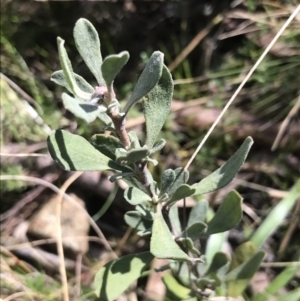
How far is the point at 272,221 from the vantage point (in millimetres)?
1130

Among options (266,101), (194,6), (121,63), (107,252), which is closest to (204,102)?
(266,101)

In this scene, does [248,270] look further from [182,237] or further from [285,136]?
[285,136]

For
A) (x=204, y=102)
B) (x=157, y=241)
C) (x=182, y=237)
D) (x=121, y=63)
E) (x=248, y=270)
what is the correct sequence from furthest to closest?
1. (x=204, y=102)
2. (x=248, y=270)
3. (x=182, y=237)
4. (x=157, y=241)
5. (x=121, y=63)

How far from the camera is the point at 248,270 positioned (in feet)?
3.12

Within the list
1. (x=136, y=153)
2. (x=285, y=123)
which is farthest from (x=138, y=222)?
(x=285, y=123)

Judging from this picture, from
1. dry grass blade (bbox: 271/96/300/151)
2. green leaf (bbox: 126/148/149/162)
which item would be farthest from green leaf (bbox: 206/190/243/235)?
dry grass blade (bbox: 271/96/300/151)

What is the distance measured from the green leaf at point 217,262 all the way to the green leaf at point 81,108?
48 cm

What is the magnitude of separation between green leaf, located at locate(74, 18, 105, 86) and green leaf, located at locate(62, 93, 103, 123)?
0.19ft

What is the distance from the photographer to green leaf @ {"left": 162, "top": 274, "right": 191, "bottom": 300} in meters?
0.99

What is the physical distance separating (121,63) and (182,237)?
1.37 ft

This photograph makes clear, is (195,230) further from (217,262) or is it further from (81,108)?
(81,108)

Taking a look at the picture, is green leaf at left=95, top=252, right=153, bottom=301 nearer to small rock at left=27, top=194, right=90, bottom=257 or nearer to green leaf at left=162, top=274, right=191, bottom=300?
green leaf at left=162, top=274, right=191, bottom=300

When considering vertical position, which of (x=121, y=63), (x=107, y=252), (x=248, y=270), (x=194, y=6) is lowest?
(x=107, y=252)

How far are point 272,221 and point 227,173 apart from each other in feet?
1.55
